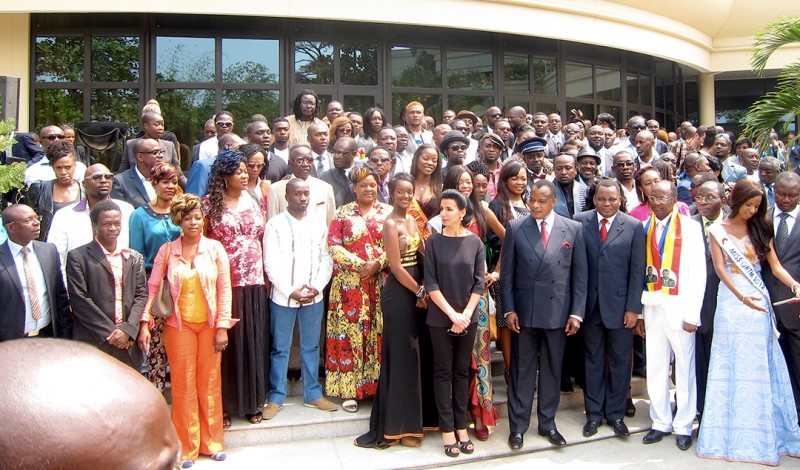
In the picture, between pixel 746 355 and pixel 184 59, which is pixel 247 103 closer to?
pixel 184 59

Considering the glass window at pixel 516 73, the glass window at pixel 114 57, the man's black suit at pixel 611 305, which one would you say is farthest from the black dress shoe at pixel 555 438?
→ the glass window at pixel 516 73

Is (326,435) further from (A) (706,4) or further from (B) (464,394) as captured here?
(A) (706,4)

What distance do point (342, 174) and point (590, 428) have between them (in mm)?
3142

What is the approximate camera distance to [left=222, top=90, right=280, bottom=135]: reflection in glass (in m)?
12.4

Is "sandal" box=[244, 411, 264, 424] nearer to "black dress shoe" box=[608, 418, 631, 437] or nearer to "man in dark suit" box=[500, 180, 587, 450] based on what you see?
"man in dark suit" box=[500, 180, 587, 450]

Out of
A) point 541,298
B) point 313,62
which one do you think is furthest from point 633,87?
point 541,298

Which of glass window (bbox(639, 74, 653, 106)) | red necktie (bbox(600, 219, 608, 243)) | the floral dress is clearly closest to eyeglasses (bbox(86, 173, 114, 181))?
the floral dress

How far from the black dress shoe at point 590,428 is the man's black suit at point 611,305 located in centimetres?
4

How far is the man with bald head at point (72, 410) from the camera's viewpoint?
0.75 meters

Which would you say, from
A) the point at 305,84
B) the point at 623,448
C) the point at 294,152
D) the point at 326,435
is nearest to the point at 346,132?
the point at 294,152

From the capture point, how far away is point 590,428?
17.8 feet

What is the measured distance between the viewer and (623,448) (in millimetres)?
5238

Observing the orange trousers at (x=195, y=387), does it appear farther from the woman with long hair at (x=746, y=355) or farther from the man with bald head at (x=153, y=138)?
the woman with long hair at (x=746, y=355)

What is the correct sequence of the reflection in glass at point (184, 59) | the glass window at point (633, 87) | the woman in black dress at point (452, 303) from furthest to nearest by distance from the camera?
the glass window at point (633, 87), the reflection in glass at point (184, 59), the woman in black dress at point (452, 303)
